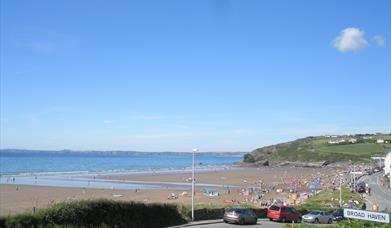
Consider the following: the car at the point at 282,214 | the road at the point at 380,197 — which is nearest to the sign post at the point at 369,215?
the car at the point at 282,214

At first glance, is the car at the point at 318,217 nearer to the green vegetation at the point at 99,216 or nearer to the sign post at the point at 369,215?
the green vegetation at the point at 99,216

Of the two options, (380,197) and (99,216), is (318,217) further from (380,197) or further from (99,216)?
(380,197)

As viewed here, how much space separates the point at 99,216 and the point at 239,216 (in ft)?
40.1

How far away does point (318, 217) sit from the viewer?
1576 inches

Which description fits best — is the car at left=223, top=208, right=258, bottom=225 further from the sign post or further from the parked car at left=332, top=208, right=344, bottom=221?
the sign post

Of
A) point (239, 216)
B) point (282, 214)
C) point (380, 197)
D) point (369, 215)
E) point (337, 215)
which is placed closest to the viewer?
point (369, 215)

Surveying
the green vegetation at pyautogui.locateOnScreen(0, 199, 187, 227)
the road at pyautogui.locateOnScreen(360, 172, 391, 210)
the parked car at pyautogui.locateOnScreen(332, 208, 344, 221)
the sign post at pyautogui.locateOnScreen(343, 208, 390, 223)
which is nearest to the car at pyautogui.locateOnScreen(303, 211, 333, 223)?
the parked car at pyautogui.locateOnScreen(332, 208, 344, 221)

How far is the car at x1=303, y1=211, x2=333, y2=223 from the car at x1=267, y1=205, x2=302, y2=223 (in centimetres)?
88

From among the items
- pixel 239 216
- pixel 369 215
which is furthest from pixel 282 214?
pixel 369 215

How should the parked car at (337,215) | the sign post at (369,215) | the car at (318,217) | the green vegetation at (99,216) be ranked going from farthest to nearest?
the parked car at (337,215) → the car at (318,217) → the green vegetation at (99,216) → the sign post at (369,215)

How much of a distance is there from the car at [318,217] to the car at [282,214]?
0.88 meters

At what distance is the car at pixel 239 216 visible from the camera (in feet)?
117

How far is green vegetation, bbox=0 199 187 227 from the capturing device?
23016 millimetres

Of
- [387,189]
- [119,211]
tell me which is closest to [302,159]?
[387,189]
